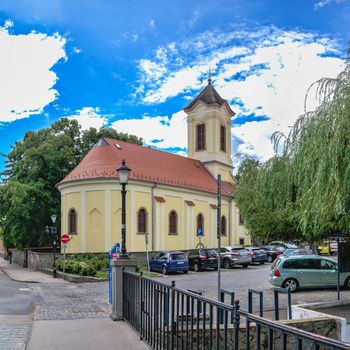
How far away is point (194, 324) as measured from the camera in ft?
21.0

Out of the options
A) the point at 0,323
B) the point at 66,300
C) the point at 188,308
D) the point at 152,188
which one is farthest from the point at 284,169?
the point at 152,188

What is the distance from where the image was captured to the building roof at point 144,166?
38.8 metres

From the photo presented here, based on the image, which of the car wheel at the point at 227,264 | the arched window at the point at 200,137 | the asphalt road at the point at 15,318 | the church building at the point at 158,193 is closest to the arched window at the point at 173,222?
the church building at the point at 158,193

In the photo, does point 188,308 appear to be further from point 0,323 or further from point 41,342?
point 0,323

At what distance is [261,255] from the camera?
39906 millimetres

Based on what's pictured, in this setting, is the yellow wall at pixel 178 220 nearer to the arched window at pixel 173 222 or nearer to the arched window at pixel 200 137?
the arched window at pixel 173 222

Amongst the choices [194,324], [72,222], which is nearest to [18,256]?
[72,222]

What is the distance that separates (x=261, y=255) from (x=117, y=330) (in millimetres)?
31582

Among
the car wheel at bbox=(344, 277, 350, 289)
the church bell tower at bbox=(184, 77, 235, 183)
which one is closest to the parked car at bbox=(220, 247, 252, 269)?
the car wheel at bbox=(344, 277, 350, 289)

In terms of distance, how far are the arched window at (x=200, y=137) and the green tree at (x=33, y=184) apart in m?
13.7

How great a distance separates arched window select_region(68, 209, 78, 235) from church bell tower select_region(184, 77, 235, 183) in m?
17.3

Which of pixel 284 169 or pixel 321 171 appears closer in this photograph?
pixel 321 171

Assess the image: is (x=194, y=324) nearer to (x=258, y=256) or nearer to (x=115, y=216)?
(x=115, y=216)

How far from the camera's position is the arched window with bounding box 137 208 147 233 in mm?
38969
